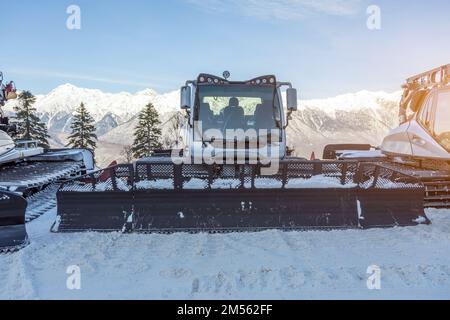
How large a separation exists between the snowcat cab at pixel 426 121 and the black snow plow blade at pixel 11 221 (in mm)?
6388

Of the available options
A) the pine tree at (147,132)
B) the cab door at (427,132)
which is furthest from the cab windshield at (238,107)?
the pine tree at (147,132)

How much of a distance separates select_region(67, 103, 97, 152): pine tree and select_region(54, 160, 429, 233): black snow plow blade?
142ft

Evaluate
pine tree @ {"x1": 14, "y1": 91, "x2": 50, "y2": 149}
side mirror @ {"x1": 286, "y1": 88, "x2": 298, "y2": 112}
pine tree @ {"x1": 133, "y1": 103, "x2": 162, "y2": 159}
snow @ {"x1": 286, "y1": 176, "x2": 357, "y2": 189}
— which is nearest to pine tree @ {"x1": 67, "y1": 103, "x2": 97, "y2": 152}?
pine tree @ {"x1": 14, "y1": 91, "x2": 50, "y2": 149}

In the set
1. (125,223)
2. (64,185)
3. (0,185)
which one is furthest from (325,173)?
(0,185)

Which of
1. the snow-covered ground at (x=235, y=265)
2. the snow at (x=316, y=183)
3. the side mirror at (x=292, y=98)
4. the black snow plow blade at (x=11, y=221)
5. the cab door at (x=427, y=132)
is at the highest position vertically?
the side mirror at (x=292, y=98)

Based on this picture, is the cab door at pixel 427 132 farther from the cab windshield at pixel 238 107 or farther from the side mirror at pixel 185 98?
the side mirror at pixel 185 98

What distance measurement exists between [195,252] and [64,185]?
220 cm

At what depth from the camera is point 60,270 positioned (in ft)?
14.5

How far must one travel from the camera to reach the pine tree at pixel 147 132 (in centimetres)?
4912

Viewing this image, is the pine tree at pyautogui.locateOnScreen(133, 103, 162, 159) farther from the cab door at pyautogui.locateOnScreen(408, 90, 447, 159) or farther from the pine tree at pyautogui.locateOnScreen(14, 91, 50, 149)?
the cab door at pyautogui.locateOnScreen(408, 90, 447, 159)

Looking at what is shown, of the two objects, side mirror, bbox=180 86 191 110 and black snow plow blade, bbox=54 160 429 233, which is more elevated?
side mirror, bbox=180 86 191 110

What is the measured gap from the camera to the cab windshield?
324 inches

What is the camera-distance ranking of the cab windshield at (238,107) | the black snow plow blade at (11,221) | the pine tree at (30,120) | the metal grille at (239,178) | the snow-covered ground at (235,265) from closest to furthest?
the snow-covered ground at (235,265), the black snow plow blade at (11,221), the metal grille at (239,178), the cab windshield at (238,107), the pine tree at (30,120)

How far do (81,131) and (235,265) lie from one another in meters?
46.4
